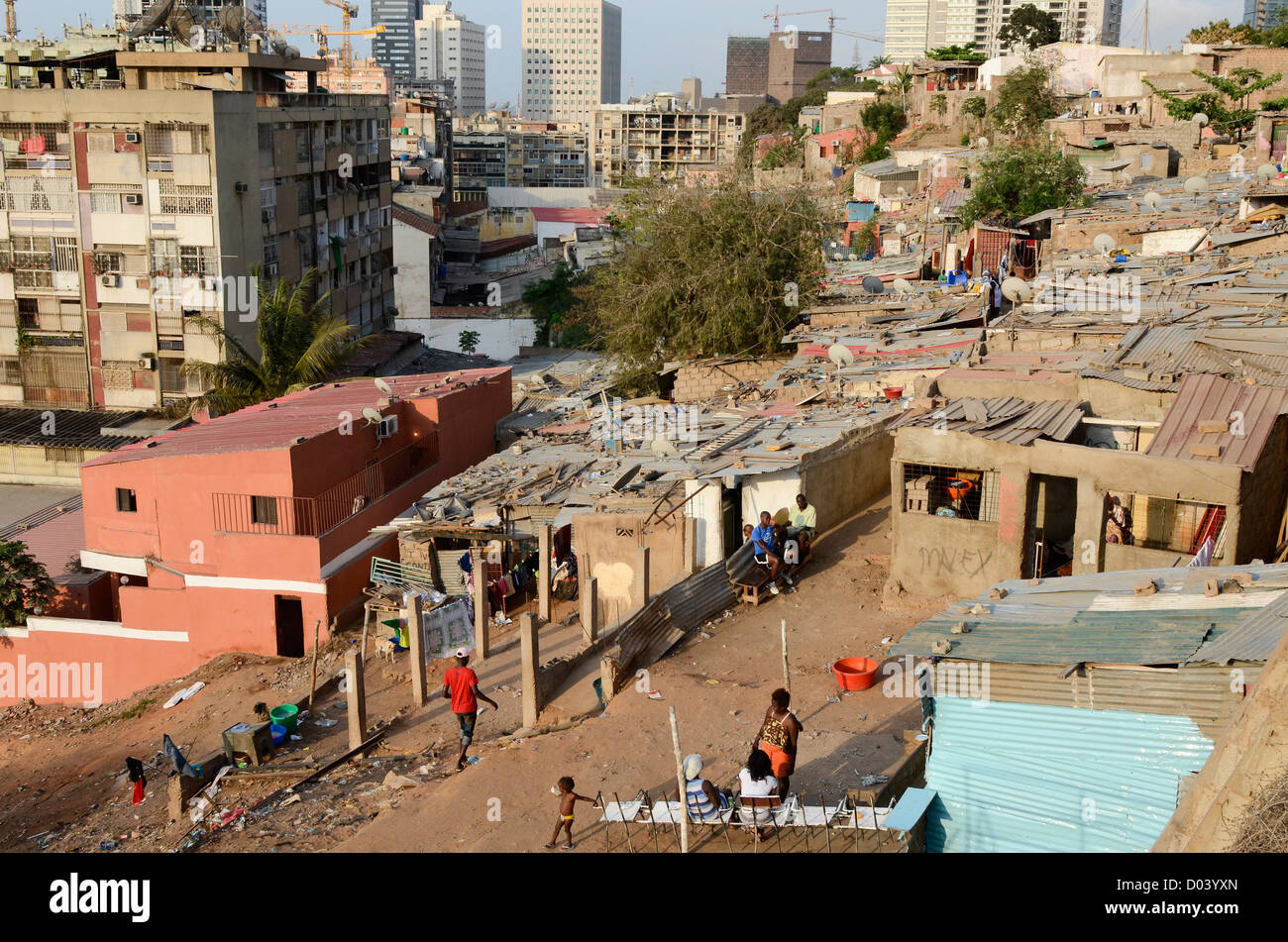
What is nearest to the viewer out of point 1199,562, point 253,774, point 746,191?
point 1199,562

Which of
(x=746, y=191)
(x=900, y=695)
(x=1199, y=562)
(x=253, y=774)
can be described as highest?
(x=746, y=191)

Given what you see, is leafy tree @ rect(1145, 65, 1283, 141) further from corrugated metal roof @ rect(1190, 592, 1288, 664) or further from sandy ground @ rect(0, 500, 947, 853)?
corrugated metal roof @ rect(1190, 592, 1288, 664)

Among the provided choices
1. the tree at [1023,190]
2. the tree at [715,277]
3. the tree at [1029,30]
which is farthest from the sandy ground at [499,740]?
the tree at [1029,30]

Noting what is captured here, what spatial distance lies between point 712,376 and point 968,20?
6579 inches

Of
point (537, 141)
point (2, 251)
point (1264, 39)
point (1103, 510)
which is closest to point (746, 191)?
point (1103, 510)

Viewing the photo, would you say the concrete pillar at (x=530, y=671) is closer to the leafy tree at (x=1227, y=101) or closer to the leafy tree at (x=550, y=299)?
the leafy tree at (x=1227, y=101)

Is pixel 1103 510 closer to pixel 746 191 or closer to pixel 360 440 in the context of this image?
pixel 360 440

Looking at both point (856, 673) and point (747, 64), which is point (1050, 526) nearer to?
point (856, 673)

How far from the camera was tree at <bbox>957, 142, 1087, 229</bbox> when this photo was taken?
2773cm

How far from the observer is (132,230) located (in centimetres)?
3144

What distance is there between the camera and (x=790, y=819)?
8.34 meters

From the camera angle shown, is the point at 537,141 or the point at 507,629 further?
the point at 537,141

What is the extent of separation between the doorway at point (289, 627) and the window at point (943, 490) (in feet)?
29.0
